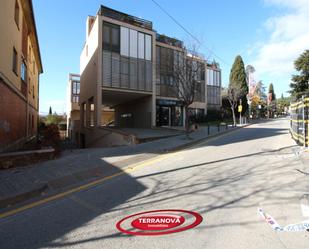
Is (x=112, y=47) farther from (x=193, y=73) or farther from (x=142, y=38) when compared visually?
(x=193, y=73)

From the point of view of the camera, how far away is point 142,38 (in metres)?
29.8

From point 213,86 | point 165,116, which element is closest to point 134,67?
point 165,116

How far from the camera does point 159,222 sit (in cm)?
450

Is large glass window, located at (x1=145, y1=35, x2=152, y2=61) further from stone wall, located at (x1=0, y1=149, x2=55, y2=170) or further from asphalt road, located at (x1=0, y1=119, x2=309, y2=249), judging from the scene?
asphalt road, located at (x1=0, y1=119, x2=309, y2=249)

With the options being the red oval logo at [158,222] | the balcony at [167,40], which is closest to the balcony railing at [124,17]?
the balcony at [167,40]

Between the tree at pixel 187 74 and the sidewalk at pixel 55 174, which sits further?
the tree at pixel 187 74

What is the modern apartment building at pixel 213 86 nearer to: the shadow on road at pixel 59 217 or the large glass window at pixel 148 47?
the large glass window at pixel 148 47

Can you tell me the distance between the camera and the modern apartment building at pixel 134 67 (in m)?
26.9

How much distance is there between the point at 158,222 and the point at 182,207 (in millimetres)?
824

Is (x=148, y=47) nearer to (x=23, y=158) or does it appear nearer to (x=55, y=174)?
(x=23, y=158)

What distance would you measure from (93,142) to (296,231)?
89.1ft

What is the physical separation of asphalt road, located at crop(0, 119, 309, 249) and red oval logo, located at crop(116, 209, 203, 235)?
0.14m

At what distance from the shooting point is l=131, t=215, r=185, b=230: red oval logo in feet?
14.2

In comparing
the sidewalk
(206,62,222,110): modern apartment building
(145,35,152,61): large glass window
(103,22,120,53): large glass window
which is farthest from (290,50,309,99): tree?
the sidewalk
